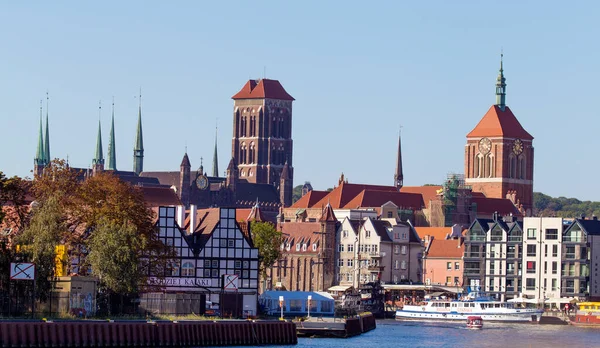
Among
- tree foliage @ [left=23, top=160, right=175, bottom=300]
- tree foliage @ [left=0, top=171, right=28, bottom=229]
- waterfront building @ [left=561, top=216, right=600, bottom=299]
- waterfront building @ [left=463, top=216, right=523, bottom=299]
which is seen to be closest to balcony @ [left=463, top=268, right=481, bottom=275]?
waterfront building @ [left=463, top=216, right=523, bottom=299]

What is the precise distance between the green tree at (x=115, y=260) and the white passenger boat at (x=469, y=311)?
191 ft

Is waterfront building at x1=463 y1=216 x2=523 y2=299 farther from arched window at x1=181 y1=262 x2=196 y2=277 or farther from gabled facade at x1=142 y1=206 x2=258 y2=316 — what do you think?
arched window at x1=181 y1=262 x2=196 y2=277

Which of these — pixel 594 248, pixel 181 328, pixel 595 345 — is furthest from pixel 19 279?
pixel 594 248

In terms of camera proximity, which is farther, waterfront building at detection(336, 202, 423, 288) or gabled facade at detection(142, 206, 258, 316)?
waterfront building at detection(336, 202, 423, 288)

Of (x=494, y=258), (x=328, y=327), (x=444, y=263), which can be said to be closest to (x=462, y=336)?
(x=328, y=327)

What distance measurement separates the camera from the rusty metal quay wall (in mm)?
84188

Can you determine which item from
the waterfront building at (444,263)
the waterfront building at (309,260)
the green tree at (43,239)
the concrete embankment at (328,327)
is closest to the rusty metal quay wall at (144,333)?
the green tree at (43,239)

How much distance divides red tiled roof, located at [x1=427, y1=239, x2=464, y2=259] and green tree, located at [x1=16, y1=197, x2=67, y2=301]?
88544mm

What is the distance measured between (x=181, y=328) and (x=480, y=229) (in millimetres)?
90846

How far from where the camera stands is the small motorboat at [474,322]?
139 m

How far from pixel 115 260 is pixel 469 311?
61.1 meters

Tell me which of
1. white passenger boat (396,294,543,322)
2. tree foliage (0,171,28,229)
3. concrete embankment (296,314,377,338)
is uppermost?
tree foliage (0,171,28,229)

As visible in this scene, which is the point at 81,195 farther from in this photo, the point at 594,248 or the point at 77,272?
the point at 594,248

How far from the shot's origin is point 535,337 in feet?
408
